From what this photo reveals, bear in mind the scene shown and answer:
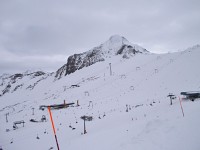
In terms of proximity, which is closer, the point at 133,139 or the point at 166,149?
the point at 166,149

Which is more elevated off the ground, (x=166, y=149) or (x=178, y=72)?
(x=178, y=72)

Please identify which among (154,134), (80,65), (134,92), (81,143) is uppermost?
(80,65)

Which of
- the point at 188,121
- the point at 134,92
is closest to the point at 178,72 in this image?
the point at 134,92

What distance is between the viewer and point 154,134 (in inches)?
370

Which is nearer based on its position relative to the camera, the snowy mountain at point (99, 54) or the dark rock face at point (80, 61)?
the snowy mountain at point (99, 54)

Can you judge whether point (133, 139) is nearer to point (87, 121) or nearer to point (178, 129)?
point (178, 129)

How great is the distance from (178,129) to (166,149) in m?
1.84

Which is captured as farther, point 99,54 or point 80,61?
point 80,61

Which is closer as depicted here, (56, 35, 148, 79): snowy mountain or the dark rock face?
(56, 35, 148, 79): snowy mountain

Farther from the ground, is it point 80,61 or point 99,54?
point 99,54

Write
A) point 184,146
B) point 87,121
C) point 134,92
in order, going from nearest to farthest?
point 184,146 < point 87,121 < point 134,92

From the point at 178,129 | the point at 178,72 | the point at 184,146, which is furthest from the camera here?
the point at 178,72

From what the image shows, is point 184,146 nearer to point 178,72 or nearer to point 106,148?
point 106,148

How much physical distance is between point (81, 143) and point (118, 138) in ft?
8.21
